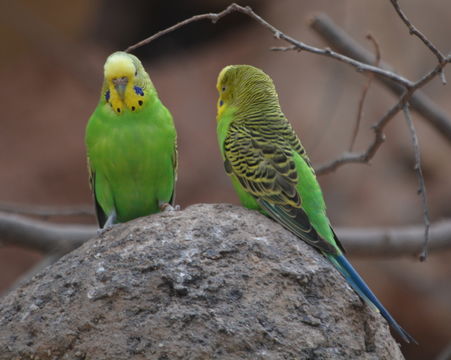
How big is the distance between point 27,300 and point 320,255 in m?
1.32

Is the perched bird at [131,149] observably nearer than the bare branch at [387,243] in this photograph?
Yes

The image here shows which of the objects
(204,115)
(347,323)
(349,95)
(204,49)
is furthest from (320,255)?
(204,49)

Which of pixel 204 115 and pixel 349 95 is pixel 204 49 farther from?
pixel 349 95

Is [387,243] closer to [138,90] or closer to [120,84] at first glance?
[138,90]

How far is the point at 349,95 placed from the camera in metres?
8.98

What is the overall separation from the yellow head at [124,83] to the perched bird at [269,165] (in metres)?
0.50

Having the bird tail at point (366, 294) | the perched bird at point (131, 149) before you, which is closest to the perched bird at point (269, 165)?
the bird tail at point (366, 294)

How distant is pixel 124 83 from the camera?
4152mm

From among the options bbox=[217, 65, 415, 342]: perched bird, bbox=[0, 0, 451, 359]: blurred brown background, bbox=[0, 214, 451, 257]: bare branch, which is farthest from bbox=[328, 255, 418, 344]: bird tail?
bbox=[0, 0, 451, 359]: blurred brown background

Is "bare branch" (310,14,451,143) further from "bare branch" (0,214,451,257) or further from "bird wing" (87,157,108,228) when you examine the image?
"bird wing" (87,157,108,228)

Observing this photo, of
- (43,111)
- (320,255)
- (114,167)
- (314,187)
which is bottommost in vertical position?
(320,255)

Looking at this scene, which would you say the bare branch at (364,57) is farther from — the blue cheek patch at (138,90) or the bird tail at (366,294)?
the bird tail at (366,294)

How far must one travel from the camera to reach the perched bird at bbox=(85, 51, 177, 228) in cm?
433

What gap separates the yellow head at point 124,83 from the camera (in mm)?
4090
